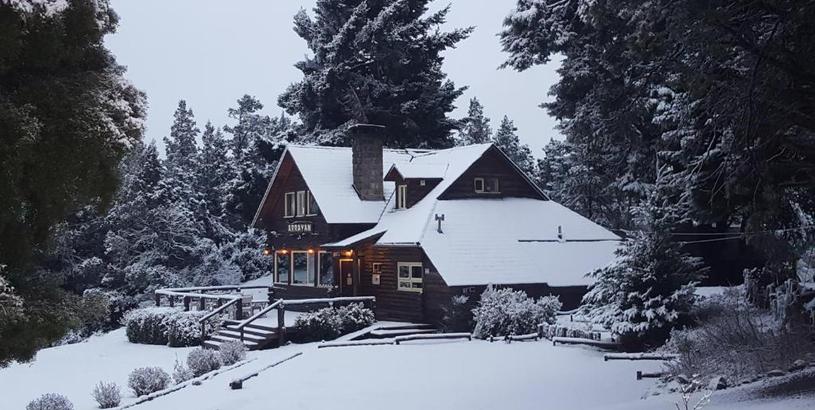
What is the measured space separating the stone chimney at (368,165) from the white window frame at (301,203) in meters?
2.40

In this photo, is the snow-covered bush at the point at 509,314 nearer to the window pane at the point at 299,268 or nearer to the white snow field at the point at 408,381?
the white snow field at the point at 408,381

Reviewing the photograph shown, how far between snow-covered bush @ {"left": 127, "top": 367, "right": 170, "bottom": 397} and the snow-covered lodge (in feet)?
34.2

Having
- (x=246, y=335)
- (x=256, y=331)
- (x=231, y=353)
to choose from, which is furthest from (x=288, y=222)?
(x=231, y=353)

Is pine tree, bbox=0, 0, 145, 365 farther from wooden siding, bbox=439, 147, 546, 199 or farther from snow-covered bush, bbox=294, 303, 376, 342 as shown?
wooden siding, bbox=439, 147, 546, 199

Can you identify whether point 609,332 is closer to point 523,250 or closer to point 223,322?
point 523,250

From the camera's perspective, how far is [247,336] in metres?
25.2

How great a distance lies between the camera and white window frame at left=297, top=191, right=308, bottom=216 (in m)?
33.2

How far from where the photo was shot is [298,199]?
3388cm

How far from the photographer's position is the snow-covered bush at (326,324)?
25.2m

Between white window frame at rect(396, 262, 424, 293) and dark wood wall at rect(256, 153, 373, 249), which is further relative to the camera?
dark wood wall at rect(256, 153, 373, 249)

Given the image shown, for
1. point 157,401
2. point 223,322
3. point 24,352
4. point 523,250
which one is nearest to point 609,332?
point 523,250

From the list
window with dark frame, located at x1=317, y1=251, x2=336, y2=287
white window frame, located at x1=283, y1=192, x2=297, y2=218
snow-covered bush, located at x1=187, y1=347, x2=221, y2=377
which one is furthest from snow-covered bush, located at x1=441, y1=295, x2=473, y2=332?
white window frame, located at x1=283, y1=192, x2=297, y2=218

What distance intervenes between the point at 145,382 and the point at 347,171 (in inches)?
698

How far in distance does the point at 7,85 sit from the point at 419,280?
817 inches
